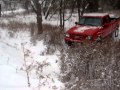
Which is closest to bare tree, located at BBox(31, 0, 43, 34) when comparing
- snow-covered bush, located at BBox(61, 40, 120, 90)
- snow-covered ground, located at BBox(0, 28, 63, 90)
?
snow-covered ground, located at BBox(0, 28, 63, 90)

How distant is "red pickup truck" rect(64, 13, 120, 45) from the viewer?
482 inches

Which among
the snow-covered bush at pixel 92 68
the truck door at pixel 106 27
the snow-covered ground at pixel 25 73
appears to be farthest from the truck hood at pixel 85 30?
the snow-covered bush at pixel 92 68

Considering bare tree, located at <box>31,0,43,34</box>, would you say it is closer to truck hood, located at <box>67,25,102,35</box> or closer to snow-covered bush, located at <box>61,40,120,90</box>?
truck hood, located at <box>67,25,102,35</box>

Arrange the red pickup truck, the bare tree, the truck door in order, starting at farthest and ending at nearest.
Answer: the bare tree, the truck door, the red pickup truck

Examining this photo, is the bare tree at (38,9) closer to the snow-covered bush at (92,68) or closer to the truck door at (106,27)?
the truck door at (106,27)

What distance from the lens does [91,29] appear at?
41.5ft

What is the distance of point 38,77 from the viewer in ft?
26.4

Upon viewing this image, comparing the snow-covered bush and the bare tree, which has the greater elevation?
the bare tree

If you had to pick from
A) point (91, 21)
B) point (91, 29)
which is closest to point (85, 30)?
point (91, 29)

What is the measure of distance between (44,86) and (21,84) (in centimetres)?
65

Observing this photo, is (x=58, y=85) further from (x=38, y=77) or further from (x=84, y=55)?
(x=84, y=55)

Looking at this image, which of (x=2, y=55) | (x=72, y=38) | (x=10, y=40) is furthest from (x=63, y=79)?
(x=10, y=40)

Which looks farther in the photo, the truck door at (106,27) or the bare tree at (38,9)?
the bare tree at (38,9)

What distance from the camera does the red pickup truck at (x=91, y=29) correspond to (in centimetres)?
1223
